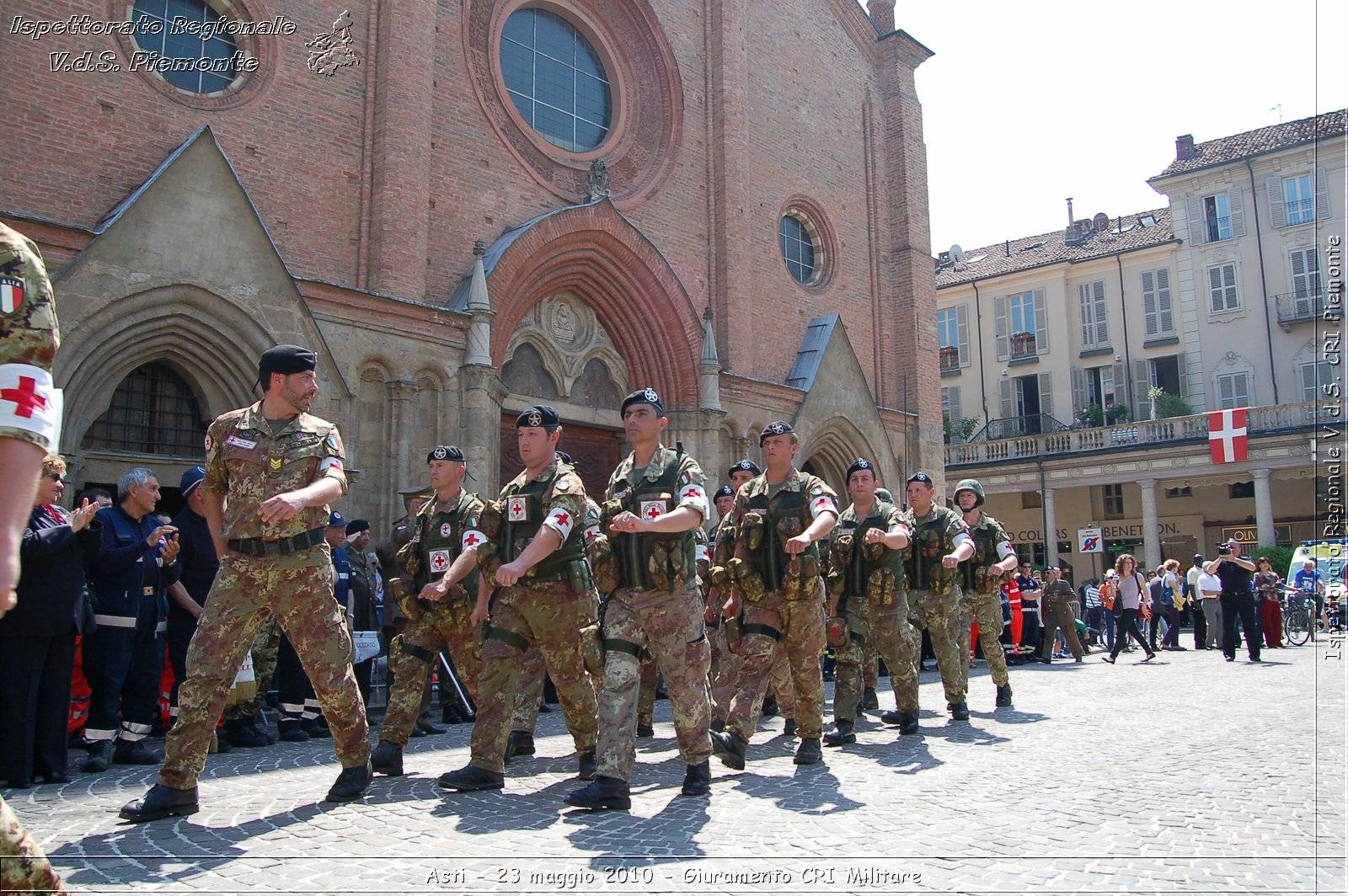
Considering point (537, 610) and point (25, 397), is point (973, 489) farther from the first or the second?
point (25, 397)

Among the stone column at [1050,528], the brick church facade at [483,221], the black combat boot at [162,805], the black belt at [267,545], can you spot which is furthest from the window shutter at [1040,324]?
the black combat boot at [162,805]

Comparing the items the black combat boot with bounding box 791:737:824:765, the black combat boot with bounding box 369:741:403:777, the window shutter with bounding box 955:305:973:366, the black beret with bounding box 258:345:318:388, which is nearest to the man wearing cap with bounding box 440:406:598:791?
the black combat boot with bounding box 369:741:403:777

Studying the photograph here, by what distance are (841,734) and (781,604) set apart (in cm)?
158

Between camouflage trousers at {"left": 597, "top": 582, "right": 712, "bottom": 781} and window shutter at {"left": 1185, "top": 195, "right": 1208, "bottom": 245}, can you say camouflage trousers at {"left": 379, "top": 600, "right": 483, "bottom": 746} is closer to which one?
camouflage trousers at {"left": 597, "top": 582, "right": 712, "bottom": 781}

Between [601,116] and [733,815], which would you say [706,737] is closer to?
[733,815]

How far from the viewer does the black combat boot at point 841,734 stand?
7109mm

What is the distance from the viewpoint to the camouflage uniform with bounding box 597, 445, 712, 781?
5188 mm

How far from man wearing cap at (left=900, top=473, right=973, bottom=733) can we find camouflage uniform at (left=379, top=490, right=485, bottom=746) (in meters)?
3.80

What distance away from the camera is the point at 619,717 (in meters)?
4.95

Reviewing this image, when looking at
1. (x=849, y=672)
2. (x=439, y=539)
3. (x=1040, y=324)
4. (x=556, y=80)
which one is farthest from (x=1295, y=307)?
(x=439, y=539)

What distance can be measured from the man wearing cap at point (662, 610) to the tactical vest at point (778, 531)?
815 millimetres

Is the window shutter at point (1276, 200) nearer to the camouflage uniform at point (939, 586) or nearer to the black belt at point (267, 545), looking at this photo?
the camouflage uniform at point (939, 586)

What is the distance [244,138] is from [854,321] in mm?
13174

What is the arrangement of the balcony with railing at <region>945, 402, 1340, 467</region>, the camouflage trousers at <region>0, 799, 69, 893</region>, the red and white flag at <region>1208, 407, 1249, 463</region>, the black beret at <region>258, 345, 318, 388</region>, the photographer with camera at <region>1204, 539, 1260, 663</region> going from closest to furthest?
the camouflage trousers at <region>0, 799, 69, 893</region>, the black beret at <region>258, 345, 318, 388</region>, the photographer with camera at <region>1204, 539, 1260, 663</region>, the red and white flag at <region>1208, 407, 1249, 463</region>, the balcony with railing at <region>945, 402, 1340, 467</region>
